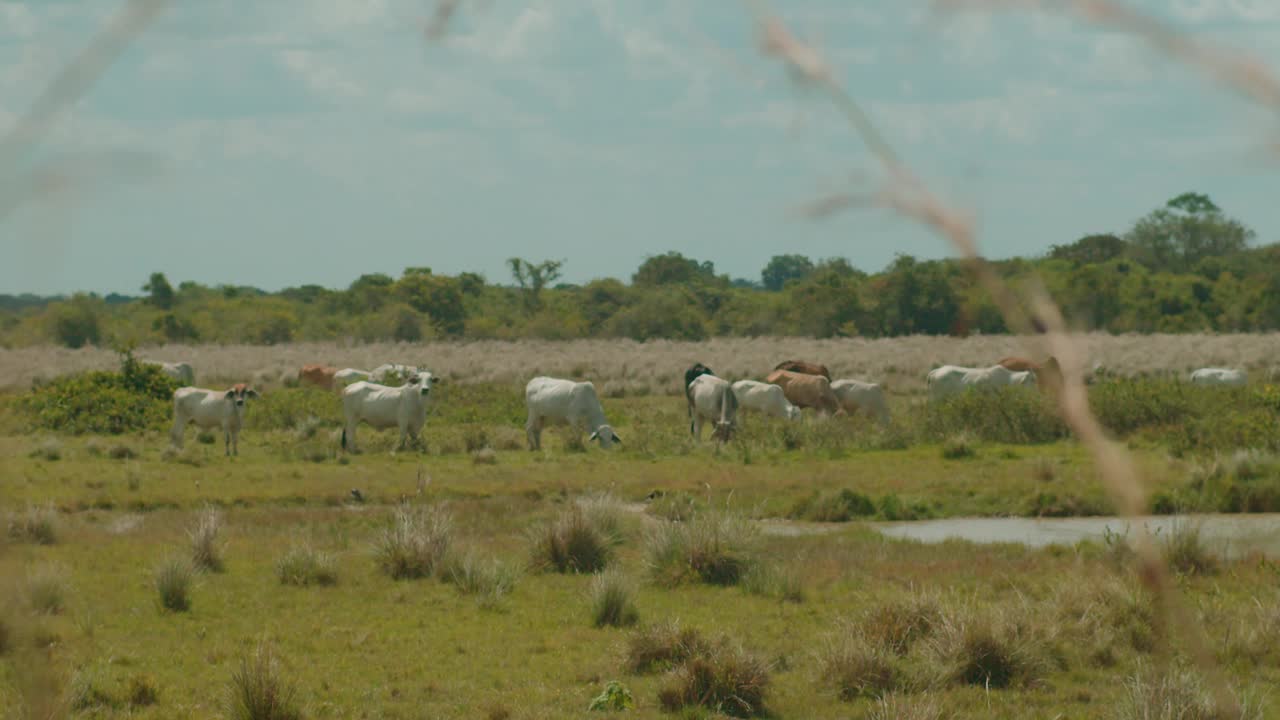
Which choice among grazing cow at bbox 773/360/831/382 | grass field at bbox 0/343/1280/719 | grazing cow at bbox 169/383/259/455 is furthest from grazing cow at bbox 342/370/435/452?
grazing cow at bbox 773/360/831/382

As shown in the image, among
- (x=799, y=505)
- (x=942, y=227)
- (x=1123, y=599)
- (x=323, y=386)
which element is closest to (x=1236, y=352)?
(x=323, y=386)

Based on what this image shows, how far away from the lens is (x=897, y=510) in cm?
1764

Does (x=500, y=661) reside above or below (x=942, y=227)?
below

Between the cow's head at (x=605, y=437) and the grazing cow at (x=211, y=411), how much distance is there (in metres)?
6.89

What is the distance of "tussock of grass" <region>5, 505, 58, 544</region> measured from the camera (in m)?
14.0

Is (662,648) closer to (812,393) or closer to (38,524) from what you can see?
(38,524)

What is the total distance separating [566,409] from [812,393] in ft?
21.0

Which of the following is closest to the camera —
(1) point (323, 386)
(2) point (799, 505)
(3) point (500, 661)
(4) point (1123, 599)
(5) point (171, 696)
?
(5) point (171, 696)

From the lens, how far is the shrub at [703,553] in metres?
12.3

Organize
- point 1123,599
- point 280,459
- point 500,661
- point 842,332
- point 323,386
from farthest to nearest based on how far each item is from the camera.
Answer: point 842,332 < point 323,386 < point 280,459 < point 1123,599 < point 500,661

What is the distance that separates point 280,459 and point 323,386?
14.8m

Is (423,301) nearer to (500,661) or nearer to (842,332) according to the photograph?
(842,332)

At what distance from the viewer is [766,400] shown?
2738cm

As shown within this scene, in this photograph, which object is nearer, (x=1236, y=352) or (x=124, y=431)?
(x=124, y=431)
